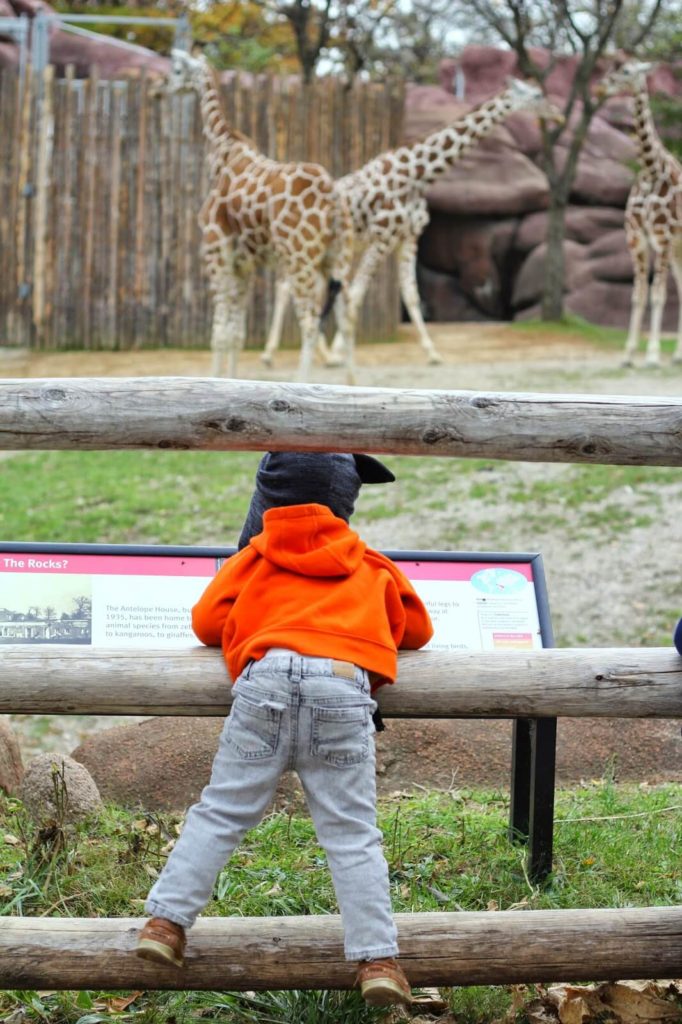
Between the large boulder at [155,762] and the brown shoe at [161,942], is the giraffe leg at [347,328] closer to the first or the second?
the large boulder at [155,762]

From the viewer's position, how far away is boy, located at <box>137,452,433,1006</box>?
2.60 meters

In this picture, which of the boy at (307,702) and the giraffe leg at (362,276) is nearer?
the boy at (307,702)

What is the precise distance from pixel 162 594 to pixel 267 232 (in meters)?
8.61

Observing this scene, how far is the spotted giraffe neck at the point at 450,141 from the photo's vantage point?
43.1 ft

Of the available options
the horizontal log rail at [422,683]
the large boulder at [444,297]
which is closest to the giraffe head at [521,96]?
the large boulder at [444,297]

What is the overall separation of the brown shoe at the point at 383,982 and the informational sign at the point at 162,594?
137cm

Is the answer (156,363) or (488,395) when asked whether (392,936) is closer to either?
(488,395)

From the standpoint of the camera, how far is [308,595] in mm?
2756

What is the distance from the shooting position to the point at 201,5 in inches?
998

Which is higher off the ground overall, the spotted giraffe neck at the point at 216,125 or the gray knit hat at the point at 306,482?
the spotted giraffe neck at the point at 216,125

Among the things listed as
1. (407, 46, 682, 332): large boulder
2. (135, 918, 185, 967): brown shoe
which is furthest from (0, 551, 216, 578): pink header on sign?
(407, 46, 682, 332): large boulder

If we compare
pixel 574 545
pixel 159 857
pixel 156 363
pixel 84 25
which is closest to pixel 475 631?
pixel 159 857

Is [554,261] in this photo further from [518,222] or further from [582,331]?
[518,222]

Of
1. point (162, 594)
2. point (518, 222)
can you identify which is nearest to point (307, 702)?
point (162, 594)
